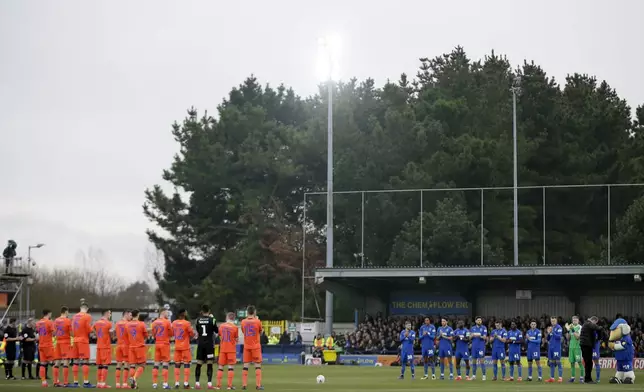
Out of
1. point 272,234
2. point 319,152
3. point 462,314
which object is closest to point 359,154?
point 319,152

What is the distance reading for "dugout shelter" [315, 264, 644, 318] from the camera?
4981 cm

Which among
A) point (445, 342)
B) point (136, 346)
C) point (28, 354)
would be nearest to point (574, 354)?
point (445, 342)

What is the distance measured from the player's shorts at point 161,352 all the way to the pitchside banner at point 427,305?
1141 inches

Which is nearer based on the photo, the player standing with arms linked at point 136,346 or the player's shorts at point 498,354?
the player standing with arms linked at point 136,346

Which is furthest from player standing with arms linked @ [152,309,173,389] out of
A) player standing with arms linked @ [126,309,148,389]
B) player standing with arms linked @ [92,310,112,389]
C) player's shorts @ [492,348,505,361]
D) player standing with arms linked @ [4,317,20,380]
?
player's shorts @ [492,348,505,361]

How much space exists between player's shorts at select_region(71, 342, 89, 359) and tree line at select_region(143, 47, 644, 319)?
114 ft

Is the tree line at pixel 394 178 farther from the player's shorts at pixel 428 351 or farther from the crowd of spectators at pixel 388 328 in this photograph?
the player's shorts at pixel 428 351

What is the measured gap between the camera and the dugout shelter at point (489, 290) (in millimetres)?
49812

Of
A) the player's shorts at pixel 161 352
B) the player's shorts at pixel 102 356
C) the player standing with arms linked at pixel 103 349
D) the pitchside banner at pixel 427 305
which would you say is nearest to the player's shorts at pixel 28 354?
the player standing with arms linked at pixel 103 349

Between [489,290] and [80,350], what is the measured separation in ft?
95.8

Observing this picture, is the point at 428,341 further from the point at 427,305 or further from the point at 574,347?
the point at 427,305

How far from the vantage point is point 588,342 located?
1230 inches

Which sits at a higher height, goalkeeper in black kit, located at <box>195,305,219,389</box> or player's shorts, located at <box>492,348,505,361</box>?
goalkeeper in black kit, located at <box>195,305,219,389</box>

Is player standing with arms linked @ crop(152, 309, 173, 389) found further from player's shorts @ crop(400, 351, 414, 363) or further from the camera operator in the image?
the camera operator
